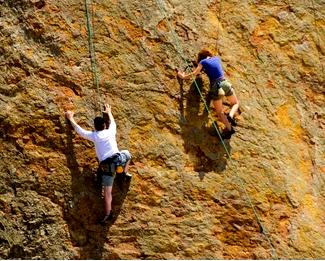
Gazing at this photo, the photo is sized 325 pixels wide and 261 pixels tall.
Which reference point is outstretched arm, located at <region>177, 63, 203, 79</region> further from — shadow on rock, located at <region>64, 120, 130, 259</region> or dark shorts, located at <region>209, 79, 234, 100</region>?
shadow on rock, located at <region>64, 120, 130, 259</region>

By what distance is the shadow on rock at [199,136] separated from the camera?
1034 centimetres

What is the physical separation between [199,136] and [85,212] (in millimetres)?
2171

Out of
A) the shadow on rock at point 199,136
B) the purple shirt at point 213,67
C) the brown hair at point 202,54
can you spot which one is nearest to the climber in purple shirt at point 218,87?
the purple shirt at point 213,67

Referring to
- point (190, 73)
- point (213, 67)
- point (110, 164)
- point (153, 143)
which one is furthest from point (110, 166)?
point (213, 67)

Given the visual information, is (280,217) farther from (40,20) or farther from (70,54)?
(40,20)

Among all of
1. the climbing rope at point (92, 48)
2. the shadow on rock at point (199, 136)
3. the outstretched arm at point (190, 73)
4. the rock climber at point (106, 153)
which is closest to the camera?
the rock climber at point (106, 153)

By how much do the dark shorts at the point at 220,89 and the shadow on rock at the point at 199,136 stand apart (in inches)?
13.7

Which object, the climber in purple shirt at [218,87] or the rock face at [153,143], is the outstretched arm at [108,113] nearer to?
the rock face at [153,143]

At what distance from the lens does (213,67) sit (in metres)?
10.1

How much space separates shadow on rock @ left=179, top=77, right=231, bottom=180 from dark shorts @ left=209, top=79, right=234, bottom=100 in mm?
349

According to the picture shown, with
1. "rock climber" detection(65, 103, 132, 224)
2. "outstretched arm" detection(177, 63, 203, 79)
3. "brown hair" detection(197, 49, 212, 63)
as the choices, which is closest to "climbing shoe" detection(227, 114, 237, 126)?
"outstretched arm" detection(177, 63, 203, 79)

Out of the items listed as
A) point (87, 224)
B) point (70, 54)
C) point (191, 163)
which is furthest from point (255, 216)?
point (70, 54)

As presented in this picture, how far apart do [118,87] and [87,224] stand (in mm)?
2166

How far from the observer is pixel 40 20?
33.1ft
